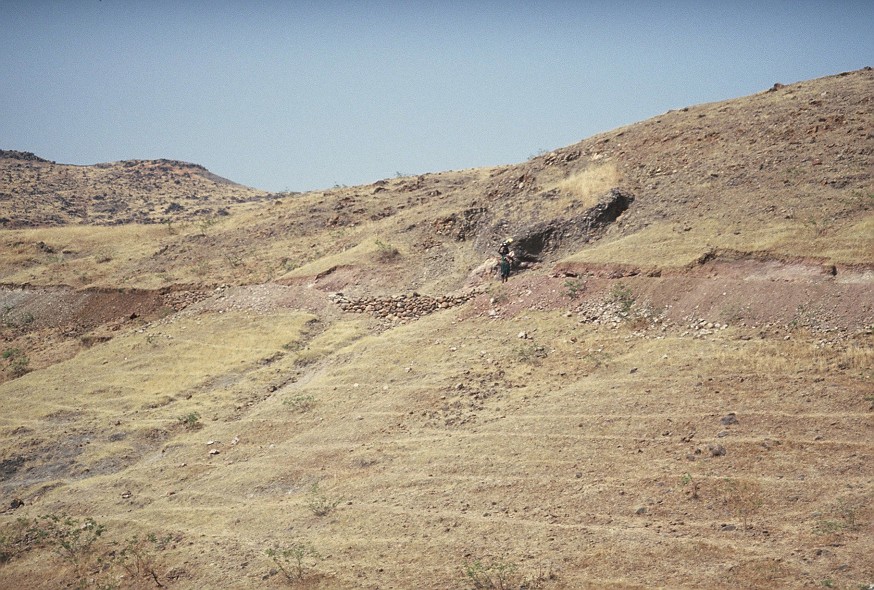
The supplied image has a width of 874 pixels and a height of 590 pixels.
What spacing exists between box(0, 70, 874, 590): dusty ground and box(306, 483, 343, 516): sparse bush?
0.20 ft

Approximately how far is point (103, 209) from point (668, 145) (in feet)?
187

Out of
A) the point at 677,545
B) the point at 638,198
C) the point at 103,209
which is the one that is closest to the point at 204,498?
the point at 677,545

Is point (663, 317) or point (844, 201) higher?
point (844, 201)

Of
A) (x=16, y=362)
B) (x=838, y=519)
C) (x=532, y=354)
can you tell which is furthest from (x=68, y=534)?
(x=16, y=362)

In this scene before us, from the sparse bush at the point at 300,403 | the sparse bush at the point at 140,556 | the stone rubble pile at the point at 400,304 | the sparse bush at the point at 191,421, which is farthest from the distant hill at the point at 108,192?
the sparse bush at the point at 140,556

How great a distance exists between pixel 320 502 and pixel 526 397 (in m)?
4.41

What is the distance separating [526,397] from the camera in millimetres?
12328

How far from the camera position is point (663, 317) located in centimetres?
1410

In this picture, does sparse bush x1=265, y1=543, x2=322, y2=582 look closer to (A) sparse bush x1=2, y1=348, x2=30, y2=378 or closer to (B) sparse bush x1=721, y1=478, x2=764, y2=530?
(B) sparse bush x1=721, y1=478, x2=764, y2=530

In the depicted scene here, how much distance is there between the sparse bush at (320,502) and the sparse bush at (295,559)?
0.85 metres

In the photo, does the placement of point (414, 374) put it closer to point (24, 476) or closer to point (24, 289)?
point (24, 476)

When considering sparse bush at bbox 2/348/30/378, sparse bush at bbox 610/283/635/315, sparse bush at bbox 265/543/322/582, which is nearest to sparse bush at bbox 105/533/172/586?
sparse bush at bbox 265/543/322/582

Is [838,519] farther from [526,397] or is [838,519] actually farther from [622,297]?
[622,297]

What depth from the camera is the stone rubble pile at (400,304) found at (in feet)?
62.0
